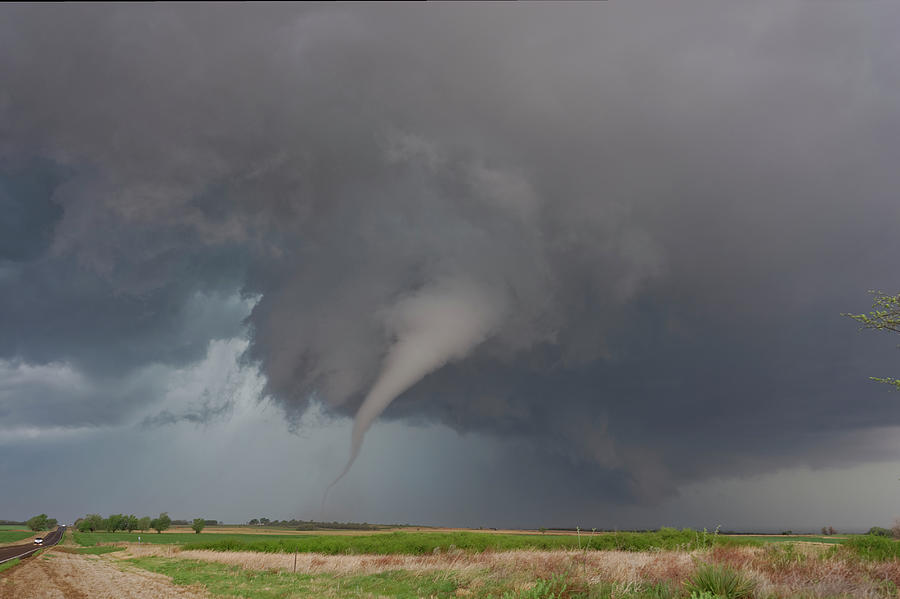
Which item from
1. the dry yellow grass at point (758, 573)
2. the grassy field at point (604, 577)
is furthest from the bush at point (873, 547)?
the dry yellow grass at point (758, 573)

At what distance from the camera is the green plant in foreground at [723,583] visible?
14.3m

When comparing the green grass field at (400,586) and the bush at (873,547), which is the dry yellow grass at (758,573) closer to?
the green grass field at (400,586)

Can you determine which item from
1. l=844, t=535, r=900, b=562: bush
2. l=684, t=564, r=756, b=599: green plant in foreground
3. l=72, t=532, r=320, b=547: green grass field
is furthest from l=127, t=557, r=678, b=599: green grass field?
l=72, t=532, r=320, b=547: green grass field

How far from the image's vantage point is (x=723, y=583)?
47.4 ft

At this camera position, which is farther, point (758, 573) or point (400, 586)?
point (400, 586)

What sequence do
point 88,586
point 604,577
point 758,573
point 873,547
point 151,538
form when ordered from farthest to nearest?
1. point 151,538
2. point 88,586
3. point 873,547
4. point 604,577
5. point 758,573

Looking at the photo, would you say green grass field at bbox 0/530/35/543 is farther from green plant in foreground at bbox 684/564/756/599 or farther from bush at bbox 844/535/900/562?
bush at bbox 844/535/900/562

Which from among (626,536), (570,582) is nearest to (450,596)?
(570,582)

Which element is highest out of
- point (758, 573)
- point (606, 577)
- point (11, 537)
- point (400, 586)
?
point (758, 573)

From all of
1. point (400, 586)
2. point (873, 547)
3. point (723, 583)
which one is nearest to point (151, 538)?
point (400, 586)

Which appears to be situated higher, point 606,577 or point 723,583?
point 723,583

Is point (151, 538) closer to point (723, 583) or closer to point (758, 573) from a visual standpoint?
point (758, 573)

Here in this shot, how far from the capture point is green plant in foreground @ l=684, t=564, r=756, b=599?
14328 mm

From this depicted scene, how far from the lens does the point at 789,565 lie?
62.7ft
